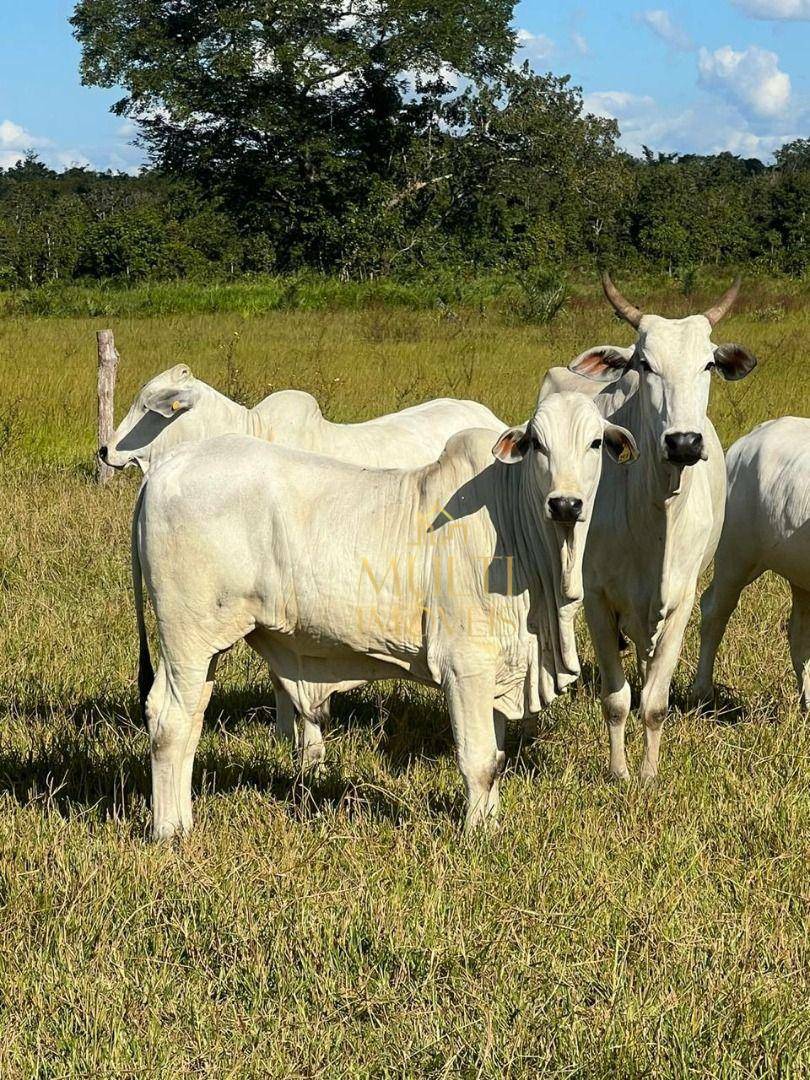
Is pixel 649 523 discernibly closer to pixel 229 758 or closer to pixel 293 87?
pixel 229 758

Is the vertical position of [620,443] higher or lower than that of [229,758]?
higher

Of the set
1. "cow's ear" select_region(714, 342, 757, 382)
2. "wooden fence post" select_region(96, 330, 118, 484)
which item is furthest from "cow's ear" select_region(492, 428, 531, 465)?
"wooden fence post" select_region(96, 330, 118, 484)

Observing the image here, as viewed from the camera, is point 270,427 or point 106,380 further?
point 106,380

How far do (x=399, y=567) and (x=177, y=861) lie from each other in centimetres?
106

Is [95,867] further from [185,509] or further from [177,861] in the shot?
[185,509]

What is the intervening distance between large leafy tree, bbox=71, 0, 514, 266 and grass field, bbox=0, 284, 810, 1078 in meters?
24.1

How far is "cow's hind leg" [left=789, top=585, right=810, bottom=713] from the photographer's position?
5.21 metres

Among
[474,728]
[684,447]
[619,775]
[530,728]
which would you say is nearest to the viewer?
[474,728]

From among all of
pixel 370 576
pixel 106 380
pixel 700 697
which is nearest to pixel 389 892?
pixel 370 576

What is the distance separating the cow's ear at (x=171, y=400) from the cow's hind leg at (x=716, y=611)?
8.01ft

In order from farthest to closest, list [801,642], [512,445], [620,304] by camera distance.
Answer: [801,642] → [620,304] → [512,445]

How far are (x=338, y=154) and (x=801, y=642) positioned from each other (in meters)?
25.7

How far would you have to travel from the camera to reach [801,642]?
17.3ft

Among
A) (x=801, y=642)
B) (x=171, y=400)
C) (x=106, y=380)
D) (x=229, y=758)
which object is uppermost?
(x=171, y=400)
